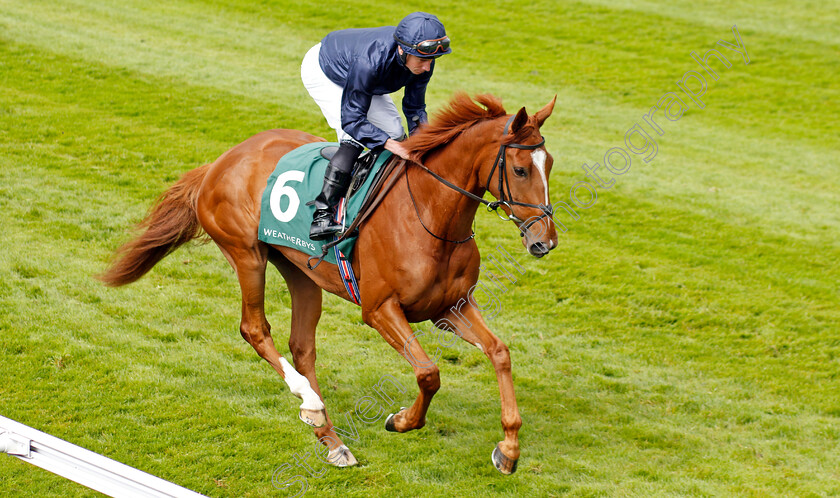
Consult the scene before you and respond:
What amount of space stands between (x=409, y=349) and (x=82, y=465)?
170cm

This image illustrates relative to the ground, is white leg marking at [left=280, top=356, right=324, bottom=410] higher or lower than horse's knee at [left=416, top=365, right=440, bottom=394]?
lower

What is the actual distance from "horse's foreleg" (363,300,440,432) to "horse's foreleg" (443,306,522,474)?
30cm

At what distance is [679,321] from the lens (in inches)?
299

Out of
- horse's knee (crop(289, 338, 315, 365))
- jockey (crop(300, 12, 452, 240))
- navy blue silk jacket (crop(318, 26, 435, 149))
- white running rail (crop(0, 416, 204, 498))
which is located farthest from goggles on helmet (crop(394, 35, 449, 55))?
white running rail (crop(0, 416, 204, 498))

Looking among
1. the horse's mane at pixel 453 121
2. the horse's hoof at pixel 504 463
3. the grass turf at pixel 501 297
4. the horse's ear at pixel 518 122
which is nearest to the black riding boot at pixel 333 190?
the horse's mane at pixel 453 121

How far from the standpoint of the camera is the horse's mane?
14.3ft

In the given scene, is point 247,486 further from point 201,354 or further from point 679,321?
point 679,321

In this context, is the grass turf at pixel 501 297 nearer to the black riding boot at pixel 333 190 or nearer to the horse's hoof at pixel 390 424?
the horse's hoof at pixel 390 424

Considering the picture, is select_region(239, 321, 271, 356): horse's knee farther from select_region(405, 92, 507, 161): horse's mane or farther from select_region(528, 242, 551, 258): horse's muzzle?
select_region(528, 242, 551, 258): horse's muzzle

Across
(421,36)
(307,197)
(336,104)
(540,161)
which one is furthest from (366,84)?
(540,161)

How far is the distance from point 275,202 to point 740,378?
4114mm

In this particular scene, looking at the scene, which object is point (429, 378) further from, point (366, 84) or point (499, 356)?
point (366, 84)

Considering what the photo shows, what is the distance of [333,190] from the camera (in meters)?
4.76

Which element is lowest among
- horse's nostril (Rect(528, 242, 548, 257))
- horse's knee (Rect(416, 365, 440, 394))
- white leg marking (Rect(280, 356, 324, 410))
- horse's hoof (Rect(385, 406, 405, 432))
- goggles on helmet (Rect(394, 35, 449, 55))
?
horse's hoof (Rect(385, 406, 405, 432))
